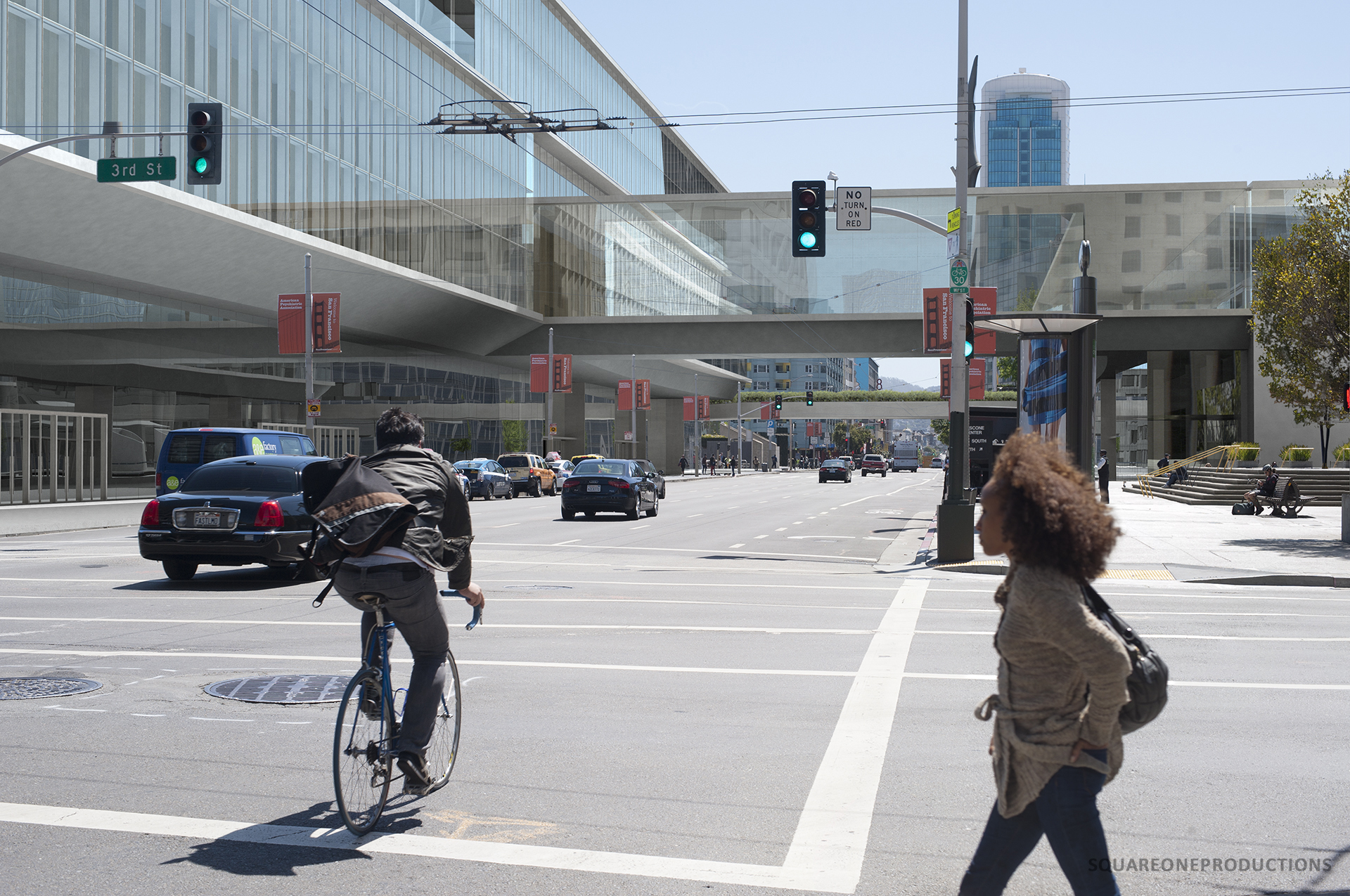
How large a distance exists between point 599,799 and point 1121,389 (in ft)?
313

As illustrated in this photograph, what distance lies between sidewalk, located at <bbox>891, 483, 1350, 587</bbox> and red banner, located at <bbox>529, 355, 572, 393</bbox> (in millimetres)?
32989

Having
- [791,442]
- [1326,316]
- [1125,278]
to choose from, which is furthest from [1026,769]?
[791,442]

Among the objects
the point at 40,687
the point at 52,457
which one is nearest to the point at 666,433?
the point at 52,457

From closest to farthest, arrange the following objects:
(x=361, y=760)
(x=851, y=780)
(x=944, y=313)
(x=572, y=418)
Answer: (x=361, y=760), (x=851, y=780), (x=944, y=313), (x=572, y=418)

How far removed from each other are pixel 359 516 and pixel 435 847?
56.0 inches

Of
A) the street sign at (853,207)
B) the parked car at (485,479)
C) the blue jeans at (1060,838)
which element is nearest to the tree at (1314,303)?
the street sign at (853,207)

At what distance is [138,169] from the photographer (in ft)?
69.5

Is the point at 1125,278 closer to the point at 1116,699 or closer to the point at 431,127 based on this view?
the point at 431,127

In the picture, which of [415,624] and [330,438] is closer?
[415,624]

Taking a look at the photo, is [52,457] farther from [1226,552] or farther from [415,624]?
[415,624]

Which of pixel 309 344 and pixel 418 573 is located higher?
pixel 309 344

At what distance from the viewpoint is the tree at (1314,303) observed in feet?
82.2

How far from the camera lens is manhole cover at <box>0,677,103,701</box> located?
8.13m

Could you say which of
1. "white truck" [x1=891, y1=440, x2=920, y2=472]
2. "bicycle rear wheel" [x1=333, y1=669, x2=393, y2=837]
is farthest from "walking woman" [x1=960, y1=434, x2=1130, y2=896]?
"white truck" [x1=891, y1=440, x2=920, y2=472]
